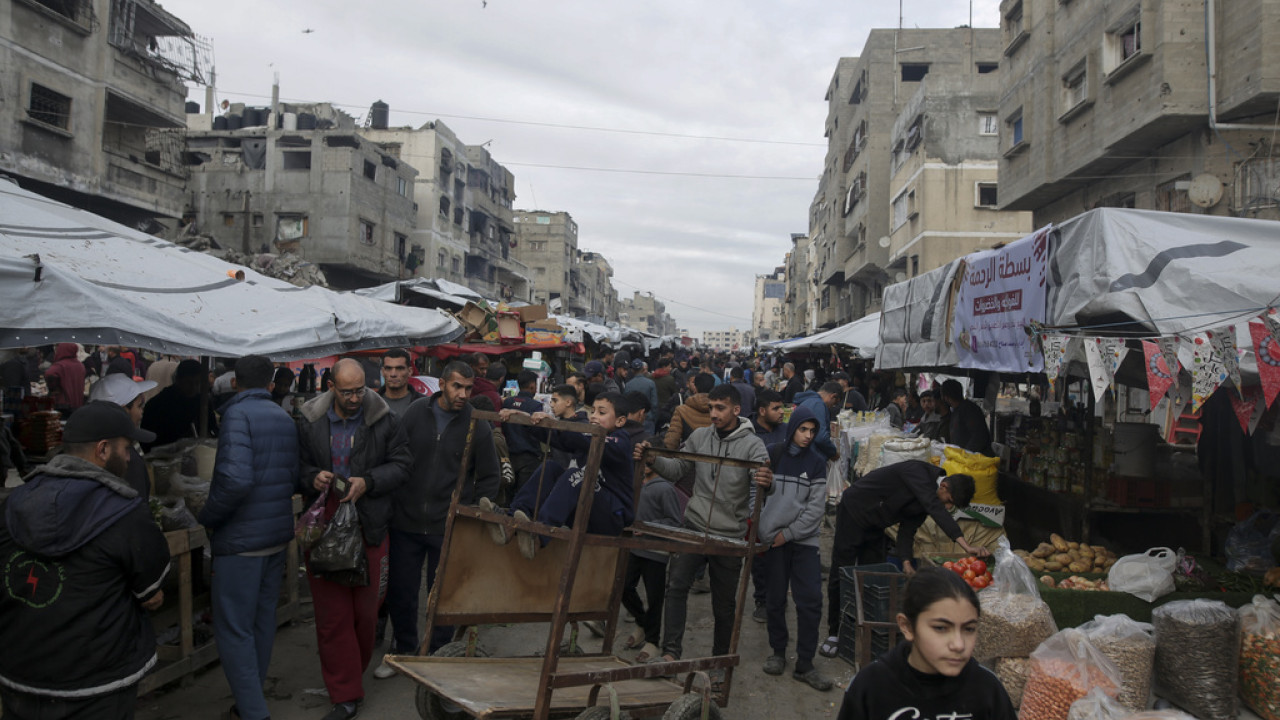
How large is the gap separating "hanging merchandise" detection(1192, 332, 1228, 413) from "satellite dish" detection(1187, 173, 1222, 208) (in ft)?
27.7

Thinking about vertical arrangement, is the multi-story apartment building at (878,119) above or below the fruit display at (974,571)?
above

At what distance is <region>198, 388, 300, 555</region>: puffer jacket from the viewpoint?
3.94 m

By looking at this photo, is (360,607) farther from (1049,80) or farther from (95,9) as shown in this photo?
(95,9)

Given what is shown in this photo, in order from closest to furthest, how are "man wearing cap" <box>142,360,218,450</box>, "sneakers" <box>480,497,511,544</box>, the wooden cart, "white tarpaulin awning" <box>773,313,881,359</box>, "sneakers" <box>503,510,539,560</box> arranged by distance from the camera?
the wooden cart < "sneakers" <box>480,497,511,544</box> < "sneakers" <box>503,510,539,560</box> < "man wearing cap" <box>142,360,218,450</box> < "white tarpaulin awning" <box>773,313,881,359</box>

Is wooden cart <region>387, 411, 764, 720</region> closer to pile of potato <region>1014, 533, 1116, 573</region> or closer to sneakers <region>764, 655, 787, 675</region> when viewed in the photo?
sneakers <region>764, 655, 787, 675</region>

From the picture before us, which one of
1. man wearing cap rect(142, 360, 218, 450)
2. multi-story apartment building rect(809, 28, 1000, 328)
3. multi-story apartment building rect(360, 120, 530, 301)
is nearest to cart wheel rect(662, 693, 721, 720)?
man wearing cap rect(142, 360, 218, 450)

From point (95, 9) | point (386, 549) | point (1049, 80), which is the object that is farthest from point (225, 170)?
point (386, 549)

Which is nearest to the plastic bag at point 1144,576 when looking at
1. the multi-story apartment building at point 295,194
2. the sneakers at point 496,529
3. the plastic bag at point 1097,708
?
the plastic bag at point 1097,708

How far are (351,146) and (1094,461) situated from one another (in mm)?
31012

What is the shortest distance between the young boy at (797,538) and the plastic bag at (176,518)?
365 centimetres

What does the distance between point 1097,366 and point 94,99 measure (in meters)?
21.3

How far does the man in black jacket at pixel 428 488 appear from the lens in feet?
16.2

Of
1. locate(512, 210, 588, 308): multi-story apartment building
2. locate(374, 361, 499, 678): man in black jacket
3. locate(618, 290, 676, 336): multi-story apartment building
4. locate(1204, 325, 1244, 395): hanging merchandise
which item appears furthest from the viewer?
locate(618, 290, 676, 336): multi-story apartment building

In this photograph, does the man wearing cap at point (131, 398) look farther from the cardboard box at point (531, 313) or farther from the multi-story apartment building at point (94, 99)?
the multi-story apartment building at point (94, 99)
